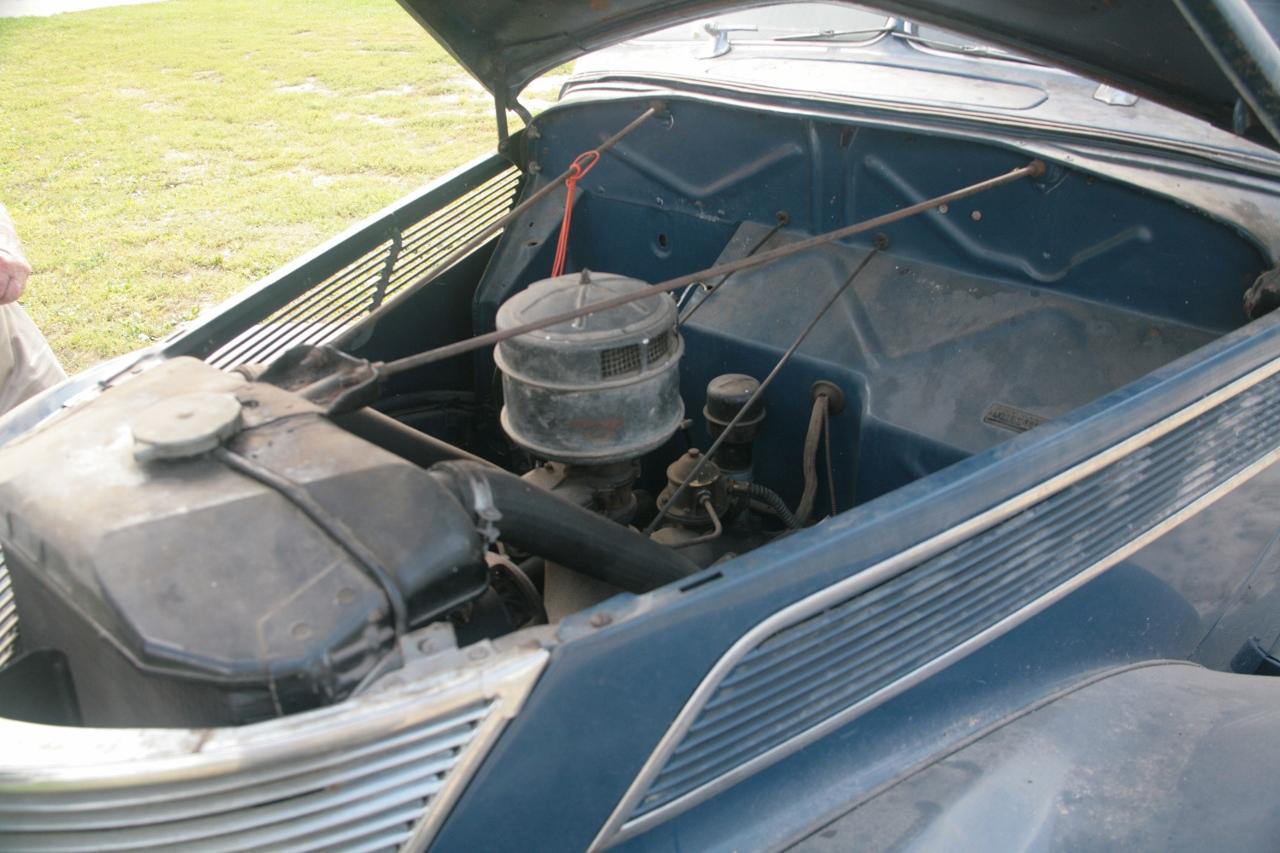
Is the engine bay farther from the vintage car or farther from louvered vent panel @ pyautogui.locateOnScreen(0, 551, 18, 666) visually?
louvered vent panel @ pyautogui.locateOnScreen(0, 551, 18, 666)

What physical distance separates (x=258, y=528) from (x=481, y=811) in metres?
0.45

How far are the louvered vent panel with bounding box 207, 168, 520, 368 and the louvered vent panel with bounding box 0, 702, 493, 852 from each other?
123 cm

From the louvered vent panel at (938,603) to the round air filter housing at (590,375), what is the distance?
569mm

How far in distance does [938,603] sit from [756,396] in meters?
0.72

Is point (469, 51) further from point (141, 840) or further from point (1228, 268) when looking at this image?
point (141, 840)

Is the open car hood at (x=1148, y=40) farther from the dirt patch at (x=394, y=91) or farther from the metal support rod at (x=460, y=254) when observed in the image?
the dirt patch at (x=394, y=91)

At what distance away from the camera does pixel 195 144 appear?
871cm

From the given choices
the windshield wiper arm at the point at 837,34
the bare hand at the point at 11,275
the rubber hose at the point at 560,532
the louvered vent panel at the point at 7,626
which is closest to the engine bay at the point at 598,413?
the rubber hose at the point at 560,532

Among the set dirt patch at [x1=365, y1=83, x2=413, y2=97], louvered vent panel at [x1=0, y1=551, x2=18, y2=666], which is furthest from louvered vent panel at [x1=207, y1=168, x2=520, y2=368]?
dirt patch at [x1=365, y1=83, x2=413, y2=97]

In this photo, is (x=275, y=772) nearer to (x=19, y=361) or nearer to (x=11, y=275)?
(x=11, y=275)

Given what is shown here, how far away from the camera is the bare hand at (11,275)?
2.92 m

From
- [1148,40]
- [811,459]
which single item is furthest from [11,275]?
[1148,40]

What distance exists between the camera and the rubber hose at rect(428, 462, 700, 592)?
1506 mm

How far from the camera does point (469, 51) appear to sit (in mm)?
2467
